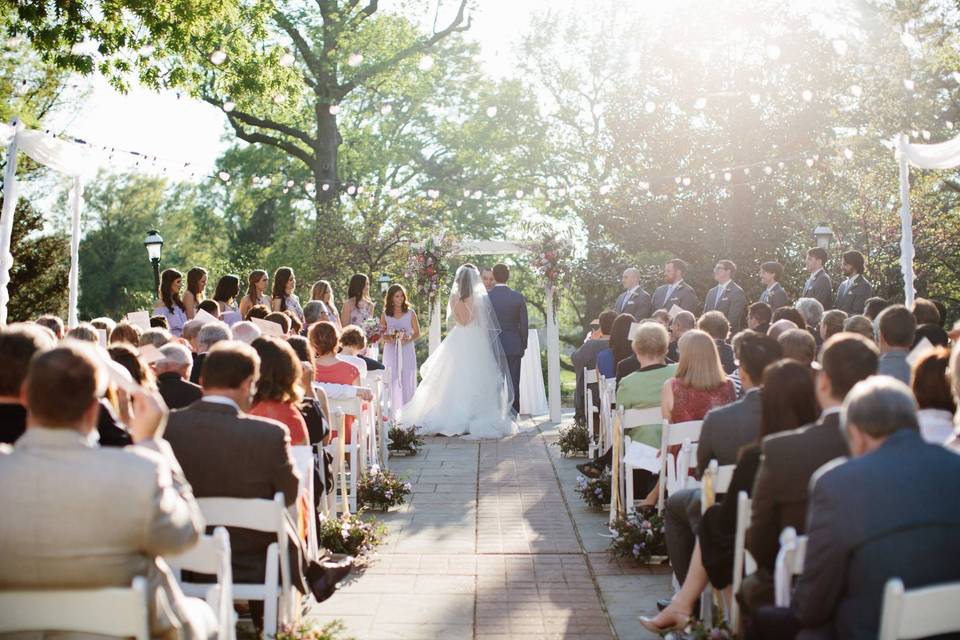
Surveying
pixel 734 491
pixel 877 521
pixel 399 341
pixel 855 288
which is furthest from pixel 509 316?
pixel 877 521

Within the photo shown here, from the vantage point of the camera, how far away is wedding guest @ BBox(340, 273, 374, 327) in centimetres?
1238

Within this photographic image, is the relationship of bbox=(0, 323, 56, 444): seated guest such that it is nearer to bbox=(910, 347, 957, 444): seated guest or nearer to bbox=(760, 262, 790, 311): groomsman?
bbox=(910, 347, 957, 444): seated guest

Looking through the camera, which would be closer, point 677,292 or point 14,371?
point 14,371

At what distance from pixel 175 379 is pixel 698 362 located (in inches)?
113

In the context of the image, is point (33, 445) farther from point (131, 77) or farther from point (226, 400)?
point (131, 77)

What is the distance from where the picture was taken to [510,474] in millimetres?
9531

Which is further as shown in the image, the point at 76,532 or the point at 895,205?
the point at 895,205

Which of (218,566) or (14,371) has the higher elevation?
(14,371)

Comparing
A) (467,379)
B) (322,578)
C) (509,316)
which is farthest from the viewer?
(509,316)

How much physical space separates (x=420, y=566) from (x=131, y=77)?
32.0 feet

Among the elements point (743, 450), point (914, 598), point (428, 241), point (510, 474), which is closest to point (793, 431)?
point (743, 450)

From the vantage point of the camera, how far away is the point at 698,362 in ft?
18.9

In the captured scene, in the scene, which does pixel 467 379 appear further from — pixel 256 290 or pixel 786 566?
pixel 786 566

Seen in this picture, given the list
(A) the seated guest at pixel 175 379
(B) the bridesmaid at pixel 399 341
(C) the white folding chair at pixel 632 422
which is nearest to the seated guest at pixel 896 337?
(C) the white folding chair at pixel 632 422
